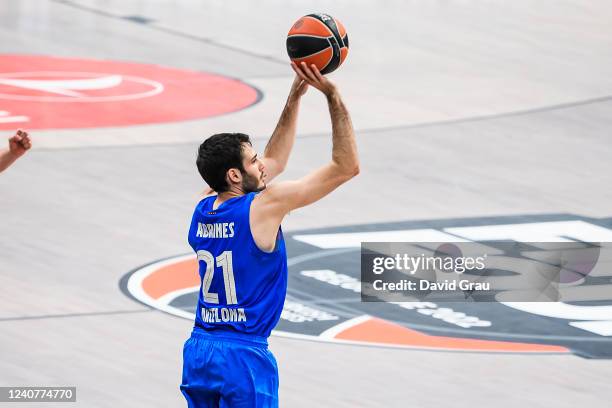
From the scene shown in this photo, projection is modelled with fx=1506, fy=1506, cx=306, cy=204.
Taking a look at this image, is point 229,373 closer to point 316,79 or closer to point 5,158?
point 316,79

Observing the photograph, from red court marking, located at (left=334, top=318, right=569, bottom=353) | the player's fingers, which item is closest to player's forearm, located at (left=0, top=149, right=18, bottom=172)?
the player's fingers

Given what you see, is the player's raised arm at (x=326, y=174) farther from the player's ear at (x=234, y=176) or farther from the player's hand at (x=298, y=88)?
the player's hand at (x=298, y=88)

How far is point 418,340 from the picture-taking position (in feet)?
36.4

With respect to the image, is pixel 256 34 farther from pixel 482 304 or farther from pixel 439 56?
pixel 482 304

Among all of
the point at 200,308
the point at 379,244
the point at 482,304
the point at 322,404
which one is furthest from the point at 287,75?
the point at 200,308

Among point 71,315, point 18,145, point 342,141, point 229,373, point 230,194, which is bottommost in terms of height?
point 71,315

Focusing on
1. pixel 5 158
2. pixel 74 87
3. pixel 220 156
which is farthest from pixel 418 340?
pixel 74 87

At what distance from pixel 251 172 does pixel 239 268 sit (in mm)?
476

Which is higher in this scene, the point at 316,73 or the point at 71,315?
the point at 316,73

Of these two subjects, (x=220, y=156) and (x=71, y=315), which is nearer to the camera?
→ (x=220, y=156)

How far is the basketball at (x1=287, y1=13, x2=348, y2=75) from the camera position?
321 inches

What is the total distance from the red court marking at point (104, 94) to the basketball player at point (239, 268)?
10769 millimetres

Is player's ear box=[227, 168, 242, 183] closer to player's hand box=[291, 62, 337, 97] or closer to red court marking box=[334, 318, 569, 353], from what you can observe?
player's hand box=[291, 62, 337, 97]

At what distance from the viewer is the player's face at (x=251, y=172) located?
7.36 metres
